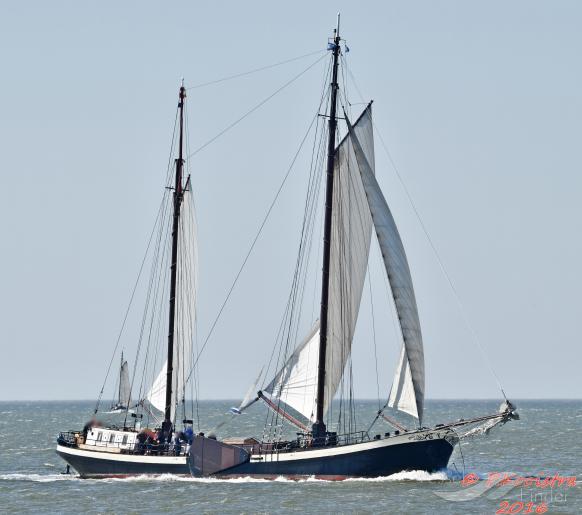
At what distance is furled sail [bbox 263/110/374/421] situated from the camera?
65375 millimetres

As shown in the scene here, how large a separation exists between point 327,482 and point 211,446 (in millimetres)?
5966

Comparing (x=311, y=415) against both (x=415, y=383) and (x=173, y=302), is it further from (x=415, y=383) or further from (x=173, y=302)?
(x=173, y=302)

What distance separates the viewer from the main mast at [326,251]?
6450 cm

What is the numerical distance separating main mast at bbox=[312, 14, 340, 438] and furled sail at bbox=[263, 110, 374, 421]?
0.35m

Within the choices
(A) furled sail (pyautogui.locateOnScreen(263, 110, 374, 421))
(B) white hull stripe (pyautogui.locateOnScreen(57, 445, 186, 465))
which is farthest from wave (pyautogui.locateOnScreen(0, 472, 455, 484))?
(A) furled sail (pyautogui.locateOnScreen(263, 110, 374, 421))

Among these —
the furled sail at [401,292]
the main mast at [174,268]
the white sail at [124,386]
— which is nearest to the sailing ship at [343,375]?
the furled sail at [401,292]

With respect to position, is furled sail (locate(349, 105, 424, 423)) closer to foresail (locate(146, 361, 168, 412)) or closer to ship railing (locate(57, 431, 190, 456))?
ship railing (locate(57, 431, 190, 456))

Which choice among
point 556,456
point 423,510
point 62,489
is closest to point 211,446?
point 62,489

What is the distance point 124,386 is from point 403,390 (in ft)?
102

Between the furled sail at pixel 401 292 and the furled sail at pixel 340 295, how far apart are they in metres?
2.21

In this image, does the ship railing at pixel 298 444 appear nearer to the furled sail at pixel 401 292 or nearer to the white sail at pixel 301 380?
the white sail at pixel 301 380

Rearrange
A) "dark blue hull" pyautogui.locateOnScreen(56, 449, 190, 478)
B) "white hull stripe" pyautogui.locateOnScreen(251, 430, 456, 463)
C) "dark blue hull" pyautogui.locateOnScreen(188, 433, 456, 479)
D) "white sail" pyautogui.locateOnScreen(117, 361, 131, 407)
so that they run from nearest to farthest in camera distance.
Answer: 1. "white hull stripe" pyautogui.locateOnScreen(251, 430, 456, 463)
2. "dark blue hull" pyautogui.locateOnScreen(188, 433, 456, 479)
3. "dark blue hull" pyautogui.locateOnScreen(56, 449, 190, 478)
4. "white sail" pyautogui.locateOnScreen(117, 361, 131, 407)

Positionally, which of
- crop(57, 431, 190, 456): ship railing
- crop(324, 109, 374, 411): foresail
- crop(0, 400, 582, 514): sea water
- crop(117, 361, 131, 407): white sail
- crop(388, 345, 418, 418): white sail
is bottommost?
crop(0, 400, 582, 514): sea water

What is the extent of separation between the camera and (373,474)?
62.7 meters
